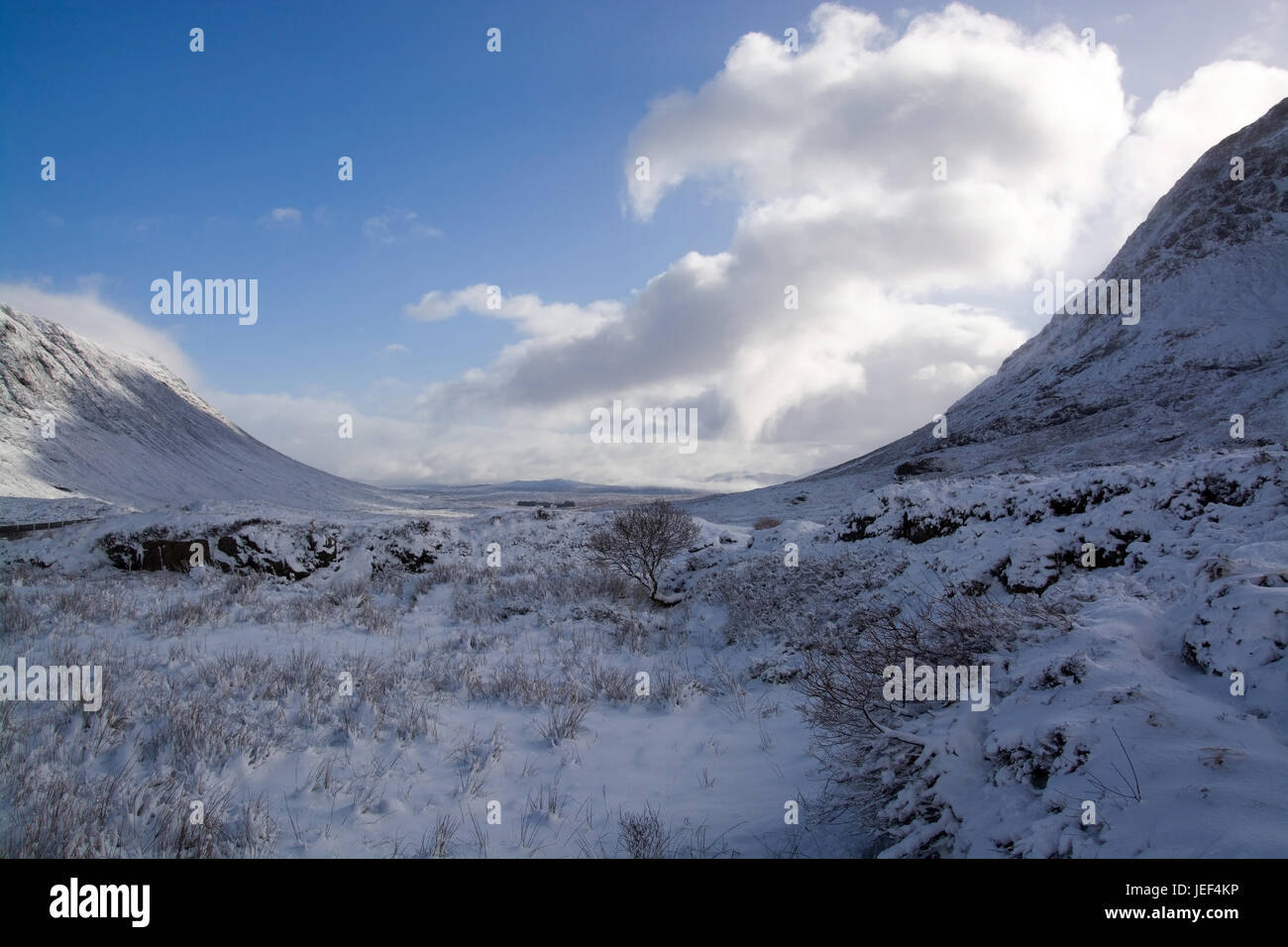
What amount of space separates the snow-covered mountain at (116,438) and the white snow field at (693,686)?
3669 centimetres

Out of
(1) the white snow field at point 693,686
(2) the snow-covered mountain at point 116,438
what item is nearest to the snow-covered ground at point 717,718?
(1) the white snow field at point 693,686

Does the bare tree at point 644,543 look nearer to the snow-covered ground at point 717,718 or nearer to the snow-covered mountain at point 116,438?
the snow-covered ground at point 717,718

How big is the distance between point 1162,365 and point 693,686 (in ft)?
189

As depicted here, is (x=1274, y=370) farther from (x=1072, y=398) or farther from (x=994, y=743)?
(x=994, y=743)

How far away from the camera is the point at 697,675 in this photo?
8055 millimetres

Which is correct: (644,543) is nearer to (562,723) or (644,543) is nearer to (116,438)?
(562,723)

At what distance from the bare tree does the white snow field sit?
0.72 meters

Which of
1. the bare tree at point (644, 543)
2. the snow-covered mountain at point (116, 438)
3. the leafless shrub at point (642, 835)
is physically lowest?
the leafless shrub at point (642, 835)

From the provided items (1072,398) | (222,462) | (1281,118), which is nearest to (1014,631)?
(1072,398)

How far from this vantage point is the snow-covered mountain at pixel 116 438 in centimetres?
4353

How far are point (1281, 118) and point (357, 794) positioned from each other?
313 feet

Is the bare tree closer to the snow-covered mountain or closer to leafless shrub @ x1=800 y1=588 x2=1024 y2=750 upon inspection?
leafless shrub @ x1=800 y1=588 x2=1024 y2=750

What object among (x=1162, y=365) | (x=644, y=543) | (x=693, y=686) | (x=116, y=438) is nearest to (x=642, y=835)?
(x=693, y=686)

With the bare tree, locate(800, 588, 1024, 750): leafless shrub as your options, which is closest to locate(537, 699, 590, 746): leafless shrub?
locate(800, 588, 1024, 750): leafless shrub
